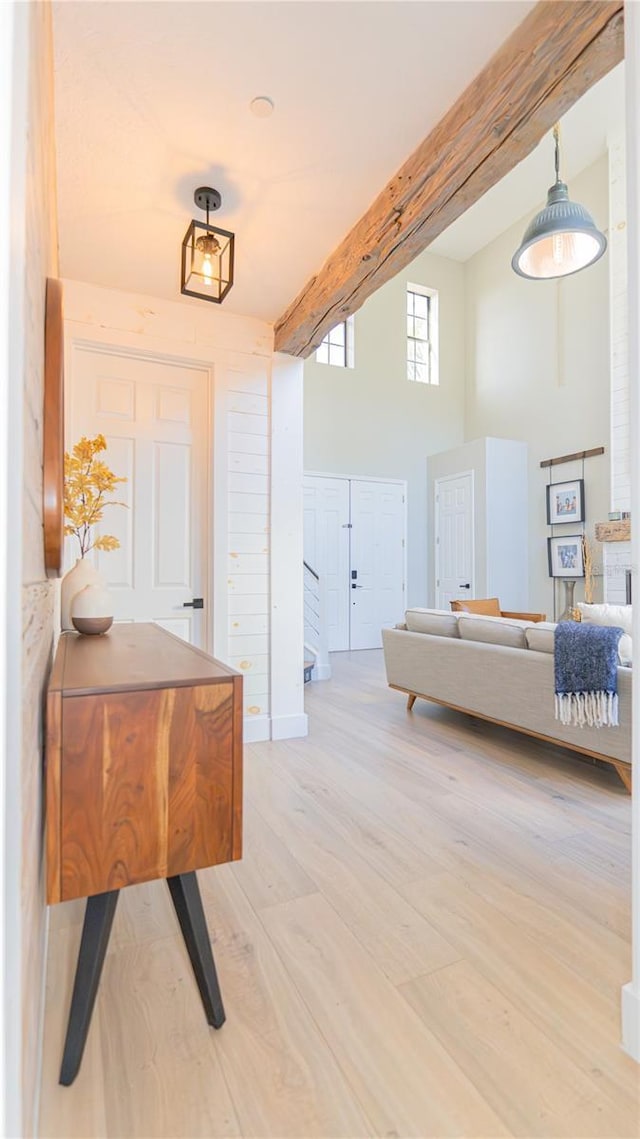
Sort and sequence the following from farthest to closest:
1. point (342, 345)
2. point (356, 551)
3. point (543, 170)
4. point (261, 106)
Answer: point (342, 345) < point (356, 551) < point (543, 170) < point (261, 106)

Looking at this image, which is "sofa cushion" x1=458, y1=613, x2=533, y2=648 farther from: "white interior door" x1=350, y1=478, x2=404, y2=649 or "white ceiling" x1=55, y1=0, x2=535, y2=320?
"white interior door" x1=350, y1=478, x2=404, y2=649

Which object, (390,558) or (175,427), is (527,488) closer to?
(390,558)

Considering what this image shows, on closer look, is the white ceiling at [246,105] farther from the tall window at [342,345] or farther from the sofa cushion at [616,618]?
the tall window at [342,345]

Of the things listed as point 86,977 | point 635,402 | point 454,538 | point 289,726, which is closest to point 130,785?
point 86,977

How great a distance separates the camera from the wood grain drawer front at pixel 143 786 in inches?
39.7

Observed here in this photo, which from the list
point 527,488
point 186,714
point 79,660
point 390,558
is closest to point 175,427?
point 79,660

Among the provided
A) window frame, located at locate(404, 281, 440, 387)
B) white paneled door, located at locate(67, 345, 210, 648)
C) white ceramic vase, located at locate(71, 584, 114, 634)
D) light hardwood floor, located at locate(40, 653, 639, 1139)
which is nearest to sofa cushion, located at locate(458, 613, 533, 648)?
light hardwood floor, located at locate(40, 653, 639, 1139)

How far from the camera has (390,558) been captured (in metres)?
7.17

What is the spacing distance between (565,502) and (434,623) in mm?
3315

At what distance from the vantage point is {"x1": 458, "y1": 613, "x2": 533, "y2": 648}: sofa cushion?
309 centimetres

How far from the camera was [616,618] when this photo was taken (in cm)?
284

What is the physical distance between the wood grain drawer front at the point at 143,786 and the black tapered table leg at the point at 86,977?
0.14 m

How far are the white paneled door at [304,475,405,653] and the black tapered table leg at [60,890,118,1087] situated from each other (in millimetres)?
5336

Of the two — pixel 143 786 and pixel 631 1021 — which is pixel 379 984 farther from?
pixel 143 786
